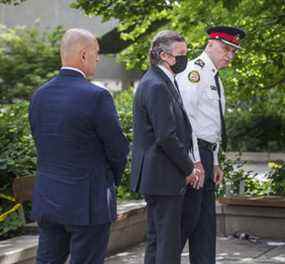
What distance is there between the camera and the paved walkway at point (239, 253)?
708cm

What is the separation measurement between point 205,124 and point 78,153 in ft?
5.69


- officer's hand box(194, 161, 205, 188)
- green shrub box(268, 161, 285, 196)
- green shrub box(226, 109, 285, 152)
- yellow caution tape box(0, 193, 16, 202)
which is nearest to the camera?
officer's hand box(194, 161, 205, 188)

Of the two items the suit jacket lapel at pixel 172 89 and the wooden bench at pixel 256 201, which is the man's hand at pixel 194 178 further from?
the wooden bench at pixel 256 201

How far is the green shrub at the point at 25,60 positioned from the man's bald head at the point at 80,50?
80.4 feet

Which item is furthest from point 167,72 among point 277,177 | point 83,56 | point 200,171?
point 277,177

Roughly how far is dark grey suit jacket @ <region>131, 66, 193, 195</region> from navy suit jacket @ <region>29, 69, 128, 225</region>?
912mm

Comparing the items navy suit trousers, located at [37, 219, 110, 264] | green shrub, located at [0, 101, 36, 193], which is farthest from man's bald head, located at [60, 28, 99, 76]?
green shrub, located at [0, 101, 36, 193]

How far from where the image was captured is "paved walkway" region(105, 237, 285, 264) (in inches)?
279

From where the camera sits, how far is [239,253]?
743 cm

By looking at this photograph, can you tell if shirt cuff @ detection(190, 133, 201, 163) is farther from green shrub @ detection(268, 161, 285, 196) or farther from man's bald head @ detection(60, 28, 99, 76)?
green shrub @ detection(268, 161, 285, 196)

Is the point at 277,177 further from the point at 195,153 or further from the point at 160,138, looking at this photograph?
the point at 160,138

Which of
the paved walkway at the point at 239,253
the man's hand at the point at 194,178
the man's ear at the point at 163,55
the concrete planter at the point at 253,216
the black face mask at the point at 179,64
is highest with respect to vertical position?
the man's ear at the point at 163,55

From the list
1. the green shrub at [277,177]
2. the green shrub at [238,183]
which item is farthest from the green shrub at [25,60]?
the green shrub at [277,177]

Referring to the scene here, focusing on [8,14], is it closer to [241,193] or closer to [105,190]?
[241,193]
